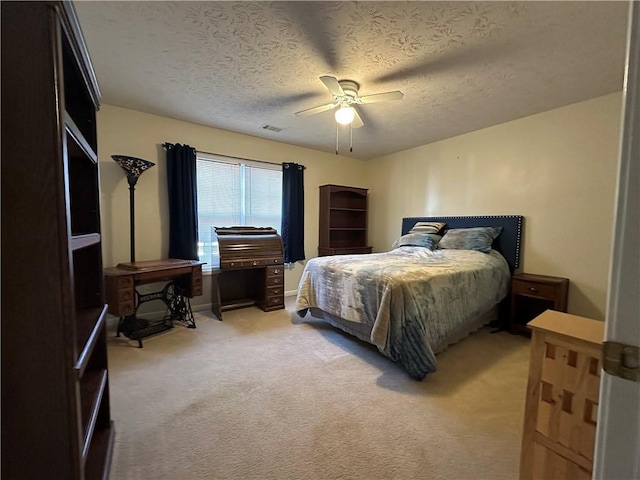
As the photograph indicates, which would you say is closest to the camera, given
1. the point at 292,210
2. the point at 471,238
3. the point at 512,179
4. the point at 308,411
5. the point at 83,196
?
the point at 83,196

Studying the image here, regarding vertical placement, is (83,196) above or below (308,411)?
above

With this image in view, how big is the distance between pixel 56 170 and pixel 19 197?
0.11 m

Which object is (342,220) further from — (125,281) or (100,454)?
(100,454)

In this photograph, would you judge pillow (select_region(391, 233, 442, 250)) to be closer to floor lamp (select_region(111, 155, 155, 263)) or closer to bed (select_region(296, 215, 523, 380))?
bed (select_region(296, 215, 523, 380))

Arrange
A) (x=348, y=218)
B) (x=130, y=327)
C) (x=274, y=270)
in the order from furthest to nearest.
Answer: (x=348, y=218) → (x=274, y=270) → (x=130, y=327)

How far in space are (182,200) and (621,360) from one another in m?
3.73

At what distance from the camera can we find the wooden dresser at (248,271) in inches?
135

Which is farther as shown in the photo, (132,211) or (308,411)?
(132,211)

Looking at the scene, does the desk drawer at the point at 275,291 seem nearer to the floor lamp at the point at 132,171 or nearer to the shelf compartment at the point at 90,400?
the floor lamp at the point at 132,171

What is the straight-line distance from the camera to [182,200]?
3.39 metres

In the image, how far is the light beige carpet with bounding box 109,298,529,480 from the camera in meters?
1.36

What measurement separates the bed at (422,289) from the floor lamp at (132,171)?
1.99 metres

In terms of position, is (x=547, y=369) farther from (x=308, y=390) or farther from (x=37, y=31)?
(x=37, y=31)

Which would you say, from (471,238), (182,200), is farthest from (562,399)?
(182,200)
